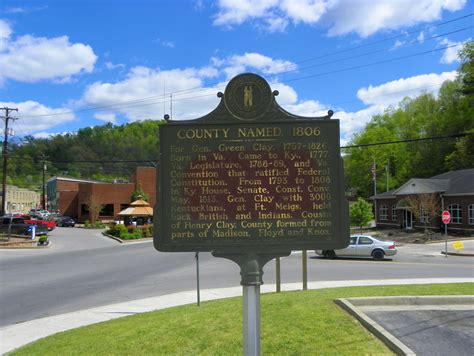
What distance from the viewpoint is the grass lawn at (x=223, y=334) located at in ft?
22.8

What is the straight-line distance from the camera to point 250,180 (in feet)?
19.3

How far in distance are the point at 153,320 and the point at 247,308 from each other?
13.5 feet

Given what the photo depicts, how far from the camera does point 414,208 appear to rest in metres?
A: 44.4

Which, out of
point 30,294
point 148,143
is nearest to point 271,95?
point 30,294

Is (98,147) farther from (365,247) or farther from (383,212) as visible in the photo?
(365,247)

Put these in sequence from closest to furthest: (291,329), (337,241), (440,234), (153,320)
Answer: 1. (337,241)
2. (291,329)
3. (153,320)
4. (440,234)

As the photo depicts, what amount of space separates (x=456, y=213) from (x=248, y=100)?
4373 cm

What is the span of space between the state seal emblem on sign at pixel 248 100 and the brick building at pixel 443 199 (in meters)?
41.8

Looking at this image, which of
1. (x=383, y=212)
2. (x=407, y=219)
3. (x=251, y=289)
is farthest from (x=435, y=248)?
(x=251, y=289)

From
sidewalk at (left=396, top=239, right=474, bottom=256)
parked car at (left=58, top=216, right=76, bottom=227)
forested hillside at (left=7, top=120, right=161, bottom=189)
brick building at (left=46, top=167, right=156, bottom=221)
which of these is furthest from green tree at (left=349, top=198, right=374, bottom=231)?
forested hillside at (left=7, top=120, right=161, bottom=189)

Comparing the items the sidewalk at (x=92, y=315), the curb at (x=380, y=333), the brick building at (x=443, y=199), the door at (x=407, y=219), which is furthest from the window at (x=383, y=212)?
the curb at (x=380, y=333)

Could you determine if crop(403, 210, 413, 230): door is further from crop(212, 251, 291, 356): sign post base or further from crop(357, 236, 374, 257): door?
crop(212, 251, 291, 356): sign post base

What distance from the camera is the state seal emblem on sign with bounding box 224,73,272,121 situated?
5.87 m

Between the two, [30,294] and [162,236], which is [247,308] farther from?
[30,294]
